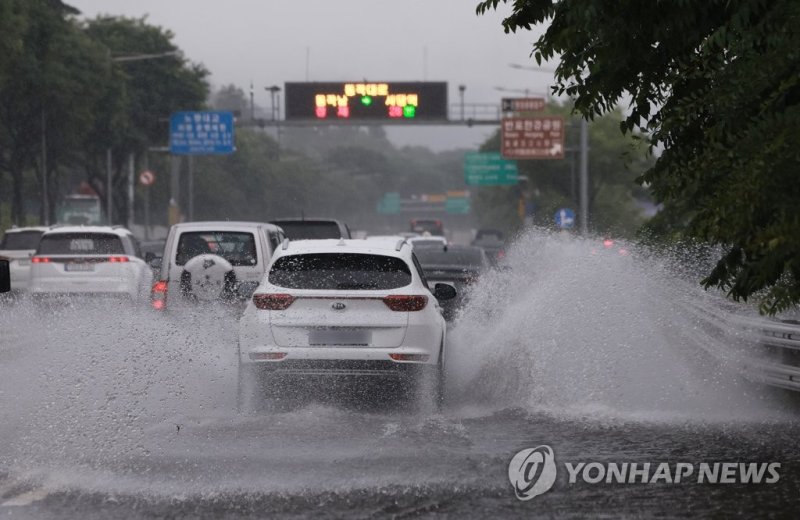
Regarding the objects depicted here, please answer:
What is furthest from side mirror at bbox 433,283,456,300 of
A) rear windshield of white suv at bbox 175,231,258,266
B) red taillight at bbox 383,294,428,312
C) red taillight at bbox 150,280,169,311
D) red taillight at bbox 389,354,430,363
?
red taillight at bbox 150,280,169,311

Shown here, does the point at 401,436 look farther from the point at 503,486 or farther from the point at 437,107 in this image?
the point at 437,107

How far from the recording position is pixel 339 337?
11.9 m

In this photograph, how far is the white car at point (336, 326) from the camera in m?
11.9

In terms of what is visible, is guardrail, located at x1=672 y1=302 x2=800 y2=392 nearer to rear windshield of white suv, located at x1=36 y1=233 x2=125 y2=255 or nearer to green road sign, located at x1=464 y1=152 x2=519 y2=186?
rear windshield of white suv, located at x1=36 y1=233 x2=125 y2=255

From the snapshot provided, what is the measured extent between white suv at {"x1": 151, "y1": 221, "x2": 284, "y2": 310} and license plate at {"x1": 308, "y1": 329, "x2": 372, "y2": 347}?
5064mm

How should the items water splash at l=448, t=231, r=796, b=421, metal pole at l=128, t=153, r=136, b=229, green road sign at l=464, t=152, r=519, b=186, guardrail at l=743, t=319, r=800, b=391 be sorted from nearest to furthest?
guardrail at l=743, t=319, r=800, b=391 → water splash at l=448, t=231, r=796, b=421 → metal pole at l=128, t=153, r=136, b=229 → green road sign at l=464, t=152, r=519, b=186

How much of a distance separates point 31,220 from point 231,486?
2505 inches

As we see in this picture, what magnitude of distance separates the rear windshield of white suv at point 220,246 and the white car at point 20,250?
1540 cm

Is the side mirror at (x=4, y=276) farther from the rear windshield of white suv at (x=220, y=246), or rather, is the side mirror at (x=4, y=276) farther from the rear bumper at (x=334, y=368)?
the rear windshield of white suv at (x=220, y=246)

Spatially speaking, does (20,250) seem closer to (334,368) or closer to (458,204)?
(334,368)

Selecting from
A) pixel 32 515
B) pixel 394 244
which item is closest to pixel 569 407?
Answer: pixel 394 244

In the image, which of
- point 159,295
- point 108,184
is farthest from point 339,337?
point 108,184

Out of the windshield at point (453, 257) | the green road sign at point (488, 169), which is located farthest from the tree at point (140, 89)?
the windshield at point (453, 257)

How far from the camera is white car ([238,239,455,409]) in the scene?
1188 cm
